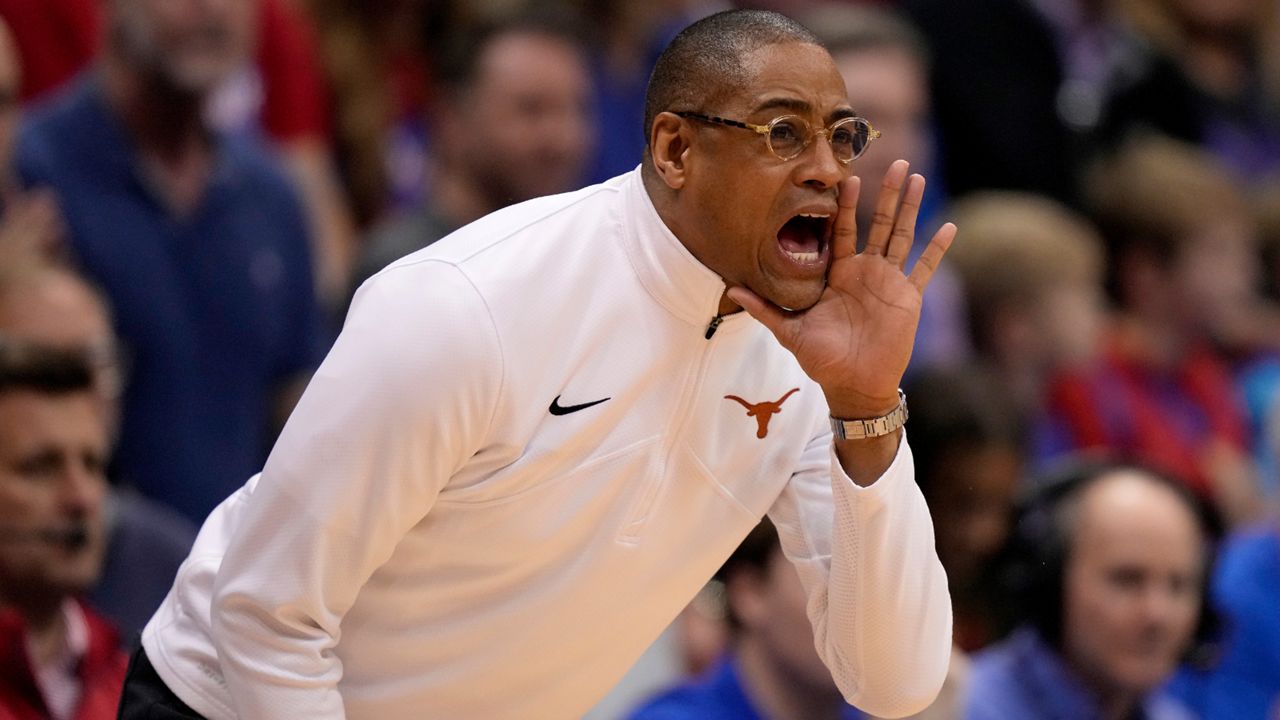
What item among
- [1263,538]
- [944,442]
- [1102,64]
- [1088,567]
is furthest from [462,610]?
[1102,64]

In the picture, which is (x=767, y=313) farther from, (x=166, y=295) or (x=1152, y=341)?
(x=1152, y=341)

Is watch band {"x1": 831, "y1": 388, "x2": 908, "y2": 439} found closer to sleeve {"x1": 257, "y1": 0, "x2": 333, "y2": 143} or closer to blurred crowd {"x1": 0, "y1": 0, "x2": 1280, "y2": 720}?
blurred crowd {"x1": 0, "y1": 0, "x2": 1280, "y2": 720}

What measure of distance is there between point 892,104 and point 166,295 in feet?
6.85

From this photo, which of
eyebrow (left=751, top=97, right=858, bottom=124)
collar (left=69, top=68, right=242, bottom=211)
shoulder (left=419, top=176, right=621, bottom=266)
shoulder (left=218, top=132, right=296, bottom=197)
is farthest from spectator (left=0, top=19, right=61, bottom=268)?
eyebrow (left=751, top=97, right=858, bottom=124)

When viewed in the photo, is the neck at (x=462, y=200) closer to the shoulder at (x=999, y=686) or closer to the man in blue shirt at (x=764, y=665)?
the man in blue shirt at (x=764, y=665)

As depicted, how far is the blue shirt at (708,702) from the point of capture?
12.6 ft

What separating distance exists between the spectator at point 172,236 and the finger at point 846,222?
2.45 metres

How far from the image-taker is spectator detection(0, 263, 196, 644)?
3840mm

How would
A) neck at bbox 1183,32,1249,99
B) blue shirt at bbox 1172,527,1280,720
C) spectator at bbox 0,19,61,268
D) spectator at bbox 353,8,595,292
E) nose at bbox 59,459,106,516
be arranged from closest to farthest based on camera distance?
nose at bbox 59,459,106,516, spectator at bbox 0,19,61,268, blue shirt at bbox 1172,527,1280,720, spectator at bbox 353,8,595,292, neck at bbox 1183,32,1249,99

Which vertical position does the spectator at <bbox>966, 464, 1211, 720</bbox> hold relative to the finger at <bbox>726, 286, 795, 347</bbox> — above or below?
below

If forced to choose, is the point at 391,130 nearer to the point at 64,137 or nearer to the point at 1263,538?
the point at 64,137

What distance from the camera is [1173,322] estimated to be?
20.0 feet

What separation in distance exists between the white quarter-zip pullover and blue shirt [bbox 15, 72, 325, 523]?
1.89 m

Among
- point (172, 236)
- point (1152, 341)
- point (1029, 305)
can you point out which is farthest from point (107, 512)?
point (1152, 341)
